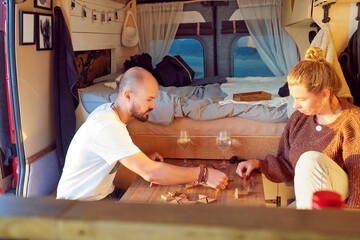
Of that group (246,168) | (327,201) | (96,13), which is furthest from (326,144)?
(96,13)

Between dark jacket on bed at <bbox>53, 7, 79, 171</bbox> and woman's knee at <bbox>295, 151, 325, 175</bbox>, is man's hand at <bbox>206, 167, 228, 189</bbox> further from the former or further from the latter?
dark jacket on bed at <bbox>53, 7, 79, 171</bbox>

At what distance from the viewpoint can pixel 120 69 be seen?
4.96 meters

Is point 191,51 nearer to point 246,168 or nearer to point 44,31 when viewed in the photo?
point 44,31

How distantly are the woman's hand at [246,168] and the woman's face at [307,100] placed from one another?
0.46 metres

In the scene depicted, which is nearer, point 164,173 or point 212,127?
point 164,173

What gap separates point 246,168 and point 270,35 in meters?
3.15

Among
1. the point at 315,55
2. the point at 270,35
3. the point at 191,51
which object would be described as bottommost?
the point at 315,55

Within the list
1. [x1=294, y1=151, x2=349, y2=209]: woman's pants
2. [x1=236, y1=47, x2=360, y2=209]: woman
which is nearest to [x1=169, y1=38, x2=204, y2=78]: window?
[x1=236, y1=47, x2=360, y2=209]: woman

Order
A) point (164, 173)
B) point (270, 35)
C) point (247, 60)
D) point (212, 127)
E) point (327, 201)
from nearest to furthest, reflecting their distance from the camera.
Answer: point (327, 201)
point (164, 173)
point (212, 127)
point (270, 35)
point (247, 60)

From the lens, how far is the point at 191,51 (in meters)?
5.63

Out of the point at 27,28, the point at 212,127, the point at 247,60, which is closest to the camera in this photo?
the point at 27,28

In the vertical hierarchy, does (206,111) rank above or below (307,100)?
below

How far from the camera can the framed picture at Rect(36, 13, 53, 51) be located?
9.50 feet

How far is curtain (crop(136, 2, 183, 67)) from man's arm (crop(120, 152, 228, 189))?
3.42m
